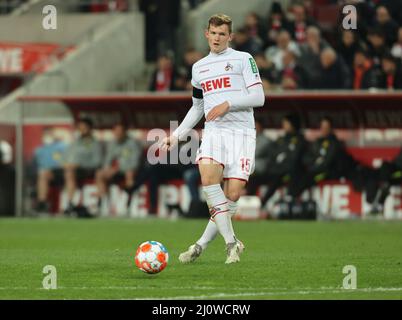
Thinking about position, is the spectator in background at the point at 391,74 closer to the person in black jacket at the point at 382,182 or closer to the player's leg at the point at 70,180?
the person in black jacket at the point at 382,182

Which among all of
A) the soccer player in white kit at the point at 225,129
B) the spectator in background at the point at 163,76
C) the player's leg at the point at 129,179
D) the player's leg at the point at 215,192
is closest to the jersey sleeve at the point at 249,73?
the soccer player in white kit at the point at 225,129

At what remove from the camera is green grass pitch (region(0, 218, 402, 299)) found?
895 centimetres

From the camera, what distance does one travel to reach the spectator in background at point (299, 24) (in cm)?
2364

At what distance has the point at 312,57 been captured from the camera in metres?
23.0

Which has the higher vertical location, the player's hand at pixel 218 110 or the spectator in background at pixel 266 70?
the spectator in background at pixel 266 70

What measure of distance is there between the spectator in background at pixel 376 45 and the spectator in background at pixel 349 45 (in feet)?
0.77

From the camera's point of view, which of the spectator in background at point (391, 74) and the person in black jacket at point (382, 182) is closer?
the person in black jacket at point (382, 182)

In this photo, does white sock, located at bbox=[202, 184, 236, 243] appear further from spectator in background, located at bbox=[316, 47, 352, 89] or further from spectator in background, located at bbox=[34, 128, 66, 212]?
spectator in background, located at bbox=[34, 128, 66, 212]

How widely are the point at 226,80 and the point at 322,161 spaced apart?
10469 mm

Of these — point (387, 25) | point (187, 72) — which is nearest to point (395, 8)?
point (387, 25)

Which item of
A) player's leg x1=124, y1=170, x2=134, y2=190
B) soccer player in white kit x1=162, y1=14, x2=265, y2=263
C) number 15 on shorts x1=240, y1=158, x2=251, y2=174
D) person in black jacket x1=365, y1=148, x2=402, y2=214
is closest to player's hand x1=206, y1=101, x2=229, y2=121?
soccer player in white kit x1=162, y1=14, x2=265, y2=263

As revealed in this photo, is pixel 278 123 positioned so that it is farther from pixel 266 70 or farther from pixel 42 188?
pixel 42 188

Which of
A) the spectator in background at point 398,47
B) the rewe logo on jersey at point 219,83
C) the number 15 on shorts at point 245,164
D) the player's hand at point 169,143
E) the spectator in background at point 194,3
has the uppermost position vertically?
the spectator in background at point 194,3

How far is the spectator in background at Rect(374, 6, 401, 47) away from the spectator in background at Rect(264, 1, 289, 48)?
7.57ft
